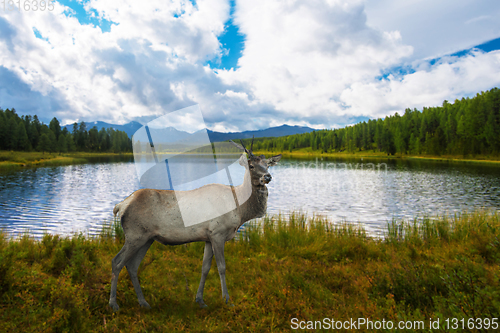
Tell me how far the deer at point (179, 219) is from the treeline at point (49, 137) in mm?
59308

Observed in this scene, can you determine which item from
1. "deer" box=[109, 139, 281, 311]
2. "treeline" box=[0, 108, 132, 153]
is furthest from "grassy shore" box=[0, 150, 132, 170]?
"deer" box=[109, 139, 281, 311]

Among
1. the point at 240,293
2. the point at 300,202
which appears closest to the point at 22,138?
the point at 300,202

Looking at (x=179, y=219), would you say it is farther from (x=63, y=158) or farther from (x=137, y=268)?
(x=63, y=158)

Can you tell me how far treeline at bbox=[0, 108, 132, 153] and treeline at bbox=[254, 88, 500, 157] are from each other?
3466 inches

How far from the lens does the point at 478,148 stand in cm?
7950

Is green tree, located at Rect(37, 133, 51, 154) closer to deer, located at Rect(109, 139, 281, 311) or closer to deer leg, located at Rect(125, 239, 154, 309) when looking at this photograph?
deer leg, located at Rect(125, 239, 154, 309)

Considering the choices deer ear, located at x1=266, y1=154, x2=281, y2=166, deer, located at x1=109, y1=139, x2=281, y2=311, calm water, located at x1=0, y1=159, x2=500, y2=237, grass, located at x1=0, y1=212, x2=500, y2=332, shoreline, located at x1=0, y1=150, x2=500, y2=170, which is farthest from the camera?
shoreline, located at x1=0, y1=150, x2=500, y2=170

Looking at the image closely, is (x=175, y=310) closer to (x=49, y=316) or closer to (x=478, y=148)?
(x=49, y=316)

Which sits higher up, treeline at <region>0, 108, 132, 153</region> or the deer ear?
treeline at <region>0, 108, 132, 153</region>

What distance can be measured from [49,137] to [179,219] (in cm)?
12775

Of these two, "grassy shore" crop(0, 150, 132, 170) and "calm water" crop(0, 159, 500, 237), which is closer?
"calm water" crop(0, 159, 500, 237)

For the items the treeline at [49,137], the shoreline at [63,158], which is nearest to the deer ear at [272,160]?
the shoreline at [63,158]

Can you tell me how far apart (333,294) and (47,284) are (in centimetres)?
561

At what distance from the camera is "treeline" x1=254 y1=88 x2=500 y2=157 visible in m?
79.5
